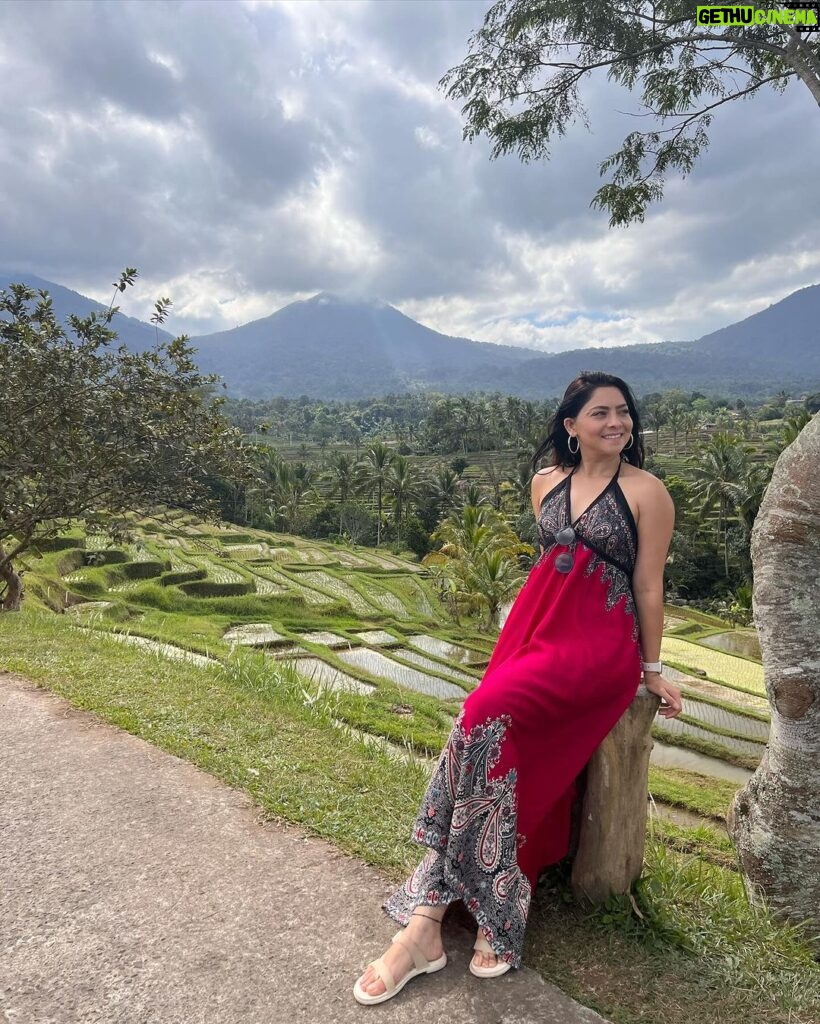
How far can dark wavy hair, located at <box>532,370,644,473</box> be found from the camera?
2.79 meters

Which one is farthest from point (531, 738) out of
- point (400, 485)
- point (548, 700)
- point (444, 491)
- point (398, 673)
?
point (444, 491)

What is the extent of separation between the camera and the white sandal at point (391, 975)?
6.90ft

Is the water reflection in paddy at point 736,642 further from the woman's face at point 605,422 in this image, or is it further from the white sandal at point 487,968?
the white sandal at point 487,968

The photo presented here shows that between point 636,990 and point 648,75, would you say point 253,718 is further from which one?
point 648,75

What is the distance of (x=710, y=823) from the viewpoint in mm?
9109

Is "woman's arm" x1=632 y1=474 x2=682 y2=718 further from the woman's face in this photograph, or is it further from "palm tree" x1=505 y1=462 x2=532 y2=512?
"palm tree" x1=505 y1=462 x2=532 y2=512

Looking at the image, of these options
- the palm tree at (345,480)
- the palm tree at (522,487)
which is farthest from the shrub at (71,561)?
the palm tree at (522,487)

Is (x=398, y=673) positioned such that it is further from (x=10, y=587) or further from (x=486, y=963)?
(x=486, y=963)

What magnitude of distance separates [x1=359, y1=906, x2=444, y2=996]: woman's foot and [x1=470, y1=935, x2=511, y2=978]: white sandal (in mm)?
120

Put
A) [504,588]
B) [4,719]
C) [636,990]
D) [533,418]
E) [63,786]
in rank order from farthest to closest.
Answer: [533,418] < [504,588] < [4,719] < [63,786] < [636,990]

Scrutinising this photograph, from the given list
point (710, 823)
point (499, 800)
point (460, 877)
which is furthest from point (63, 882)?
point (710, 823)

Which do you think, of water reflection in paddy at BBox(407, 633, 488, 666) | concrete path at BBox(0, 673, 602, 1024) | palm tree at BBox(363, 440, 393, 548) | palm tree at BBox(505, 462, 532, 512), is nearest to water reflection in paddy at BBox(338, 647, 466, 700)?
water reflection in paddy at BBox(407, 633, 488, 666)

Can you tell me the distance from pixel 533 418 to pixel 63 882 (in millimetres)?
65668

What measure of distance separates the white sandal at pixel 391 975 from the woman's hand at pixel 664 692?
1.14 m
